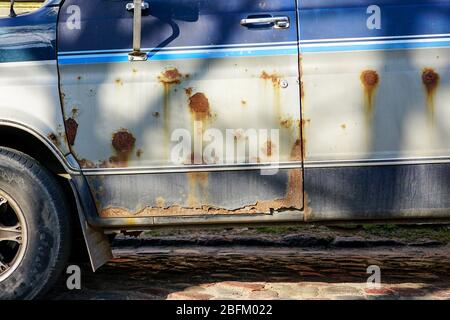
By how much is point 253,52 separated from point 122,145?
85cm

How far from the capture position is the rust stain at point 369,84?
308 cm

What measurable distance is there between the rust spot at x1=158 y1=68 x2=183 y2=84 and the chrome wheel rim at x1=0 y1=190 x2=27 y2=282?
1026mm

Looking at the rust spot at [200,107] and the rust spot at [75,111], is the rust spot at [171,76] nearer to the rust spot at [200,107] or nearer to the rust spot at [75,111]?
the rust spot at [200,107]

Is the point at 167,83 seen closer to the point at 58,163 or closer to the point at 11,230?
the point at 58,163

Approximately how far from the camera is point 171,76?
10.3ft

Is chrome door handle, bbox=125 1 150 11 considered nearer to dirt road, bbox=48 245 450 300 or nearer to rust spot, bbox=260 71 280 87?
rust spot, bbox=260 71 280 87

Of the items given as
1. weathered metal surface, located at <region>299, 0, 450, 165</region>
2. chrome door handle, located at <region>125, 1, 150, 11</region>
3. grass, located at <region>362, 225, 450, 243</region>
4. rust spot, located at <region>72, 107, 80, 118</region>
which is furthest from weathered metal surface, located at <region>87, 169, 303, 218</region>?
grass, located at <region>362, 225, 450, 243</region>

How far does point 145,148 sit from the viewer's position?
314 cm

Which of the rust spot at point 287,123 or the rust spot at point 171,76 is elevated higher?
the rust spot at point 171,76

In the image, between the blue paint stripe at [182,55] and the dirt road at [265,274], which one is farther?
the dirt road at [265,274]

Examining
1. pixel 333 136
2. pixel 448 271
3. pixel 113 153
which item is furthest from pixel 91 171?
pixel 448 271

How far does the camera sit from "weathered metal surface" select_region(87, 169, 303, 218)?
313cm

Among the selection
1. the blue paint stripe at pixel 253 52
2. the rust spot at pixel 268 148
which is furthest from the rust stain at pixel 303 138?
the blue paint stripe at pixel 253 52

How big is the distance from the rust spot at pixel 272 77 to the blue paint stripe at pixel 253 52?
0.34 feet
